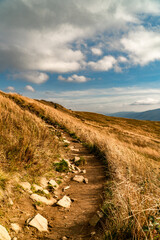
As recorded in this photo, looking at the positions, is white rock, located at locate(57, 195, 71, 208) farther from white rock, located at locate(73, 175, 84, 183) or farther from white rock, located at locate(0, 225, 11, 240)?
white rock, located at locate(0, 225, 11, 240)

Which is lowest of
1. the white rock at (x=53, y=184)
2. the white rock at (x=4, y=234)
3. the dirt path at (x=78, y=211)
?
the dirt path at (x=78, y=211)

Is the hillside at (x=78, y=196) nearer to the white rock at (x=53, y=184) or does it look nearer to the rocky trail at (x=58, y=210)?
the rocky trail at (x=58, y=210)

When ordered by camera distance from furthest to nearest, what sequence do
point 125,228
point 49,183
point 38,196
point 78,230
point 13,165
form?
point 49,183, point 13,165, point 38,196, point 78,230, point 125,228

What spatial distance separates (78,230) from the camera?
3.00 metres

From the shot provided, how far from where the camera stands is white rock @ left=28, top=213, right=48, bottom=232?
2.77 meters

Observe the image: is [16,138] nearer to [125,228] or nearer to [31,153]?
[31,153]

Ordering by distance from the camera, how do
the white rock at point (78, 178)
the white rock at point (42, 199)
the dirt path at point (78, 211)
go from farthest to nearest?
the white rock at point (78, 178), the white rock at point (42, 199), the dirt path at point (78, 211)

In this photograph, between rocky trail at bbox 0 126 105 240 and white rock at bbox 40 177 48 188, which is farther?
white rock at bbox 40 177 48 188

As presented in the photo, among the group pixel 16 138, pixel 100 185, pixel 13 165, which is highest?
pixel 16 138

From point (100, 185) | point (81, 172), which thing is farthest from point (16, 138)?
point (100, 185)

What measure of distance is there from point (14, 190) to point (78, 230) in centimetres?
176

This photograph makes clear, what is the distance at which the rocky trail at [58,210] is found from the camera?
2758mm

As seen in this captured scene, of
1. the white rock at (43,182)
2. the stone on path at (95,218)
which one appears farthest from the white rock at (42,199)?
the stone on path at (95,218)

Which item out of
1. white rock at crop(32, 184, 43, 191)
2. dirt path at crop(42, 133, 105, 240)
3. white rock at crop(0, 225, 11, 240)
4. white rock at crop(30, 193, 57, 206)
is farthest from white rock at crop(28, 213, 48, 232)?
white rock at crop(32, 184, 43, 191)
